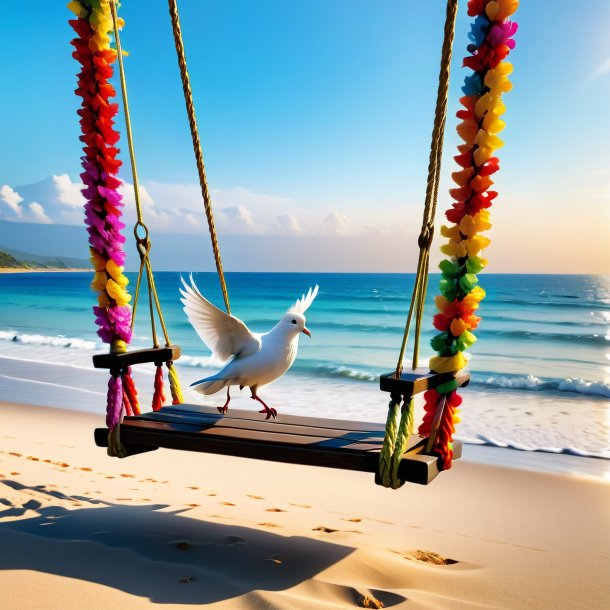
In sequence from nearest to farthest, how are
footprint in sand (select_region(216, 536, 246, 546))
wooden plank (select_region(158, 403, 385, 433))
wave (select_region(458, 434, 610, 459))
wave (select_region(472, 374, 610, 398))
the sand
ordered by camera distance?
the sand
wooden plank (select_region(158, 403, 385, 433))
footprint in sand (select_region(216, 536, 246, 546))
wave (select_region(458, 434, 610, 459))
wave (select_region(472, 374, 610, 398))

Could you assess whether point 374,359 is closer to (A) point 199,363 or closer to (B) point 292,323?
(A) point 199,363

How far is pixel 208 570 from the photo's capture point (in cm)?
264

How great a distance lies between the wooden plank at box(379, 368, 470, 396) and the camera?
2258mm

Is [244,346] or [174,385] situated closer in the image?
[244,346]

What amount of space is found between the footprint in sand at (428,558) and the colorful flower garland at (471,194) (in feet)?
2.85

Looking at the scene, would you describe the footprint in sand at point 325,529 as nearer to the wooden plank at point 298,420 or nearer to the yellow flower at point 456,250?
the wooden plank at point 298,420

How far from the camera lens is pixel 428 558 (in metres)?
3.07

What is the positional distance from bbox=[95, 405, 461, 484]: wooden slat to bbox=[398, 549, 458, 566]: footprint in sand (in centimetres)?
70

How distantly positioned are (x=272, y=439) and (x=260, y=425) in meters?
0.28

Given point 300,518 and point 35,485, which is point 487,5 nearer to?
point 300,518

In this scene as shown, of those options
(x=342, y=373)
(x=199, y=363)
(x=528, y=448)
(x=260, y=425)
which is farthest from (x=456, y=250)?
(x=199, y=363)

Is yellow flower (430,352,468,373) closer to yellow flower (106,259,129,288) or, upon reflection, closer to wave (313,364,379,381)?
yellow flower (106,259,129,288)

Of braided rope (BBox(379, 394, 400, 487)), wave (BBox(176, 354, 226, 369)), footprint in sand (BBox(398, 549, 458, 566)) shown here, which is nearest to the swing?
braided rope (BBox(379, 394, 400, 487))

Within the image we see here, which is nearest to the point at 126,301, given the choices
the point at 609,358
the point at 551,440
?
the point at 551,440
